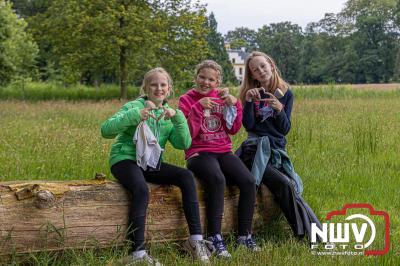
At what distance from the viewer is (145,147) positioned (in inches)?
160

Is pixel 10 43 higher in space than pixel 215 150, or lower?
higher

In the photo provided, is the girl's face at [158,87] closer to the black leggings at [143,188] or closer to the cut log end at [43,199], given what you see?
the black leggings at [143,188]

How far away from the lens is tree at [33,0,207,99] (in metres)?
23.9

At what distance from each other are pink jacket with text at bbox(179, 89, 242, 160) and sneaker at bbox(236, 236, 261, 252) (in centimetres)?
76

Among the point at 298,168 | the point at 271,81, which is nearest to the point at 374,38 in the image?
the point at 298,168

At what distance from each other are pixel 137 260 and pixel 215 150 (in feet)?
4.05

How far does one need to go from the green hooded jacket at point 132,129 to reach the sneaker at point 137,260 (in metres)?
0.78

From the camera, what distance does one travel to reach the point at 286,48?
87625 mm

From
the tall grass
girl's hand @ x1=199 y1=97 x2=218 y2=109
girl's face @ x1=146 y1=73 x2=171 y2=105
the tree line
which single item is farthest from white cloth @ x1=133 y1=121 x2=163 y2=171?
the tall grass

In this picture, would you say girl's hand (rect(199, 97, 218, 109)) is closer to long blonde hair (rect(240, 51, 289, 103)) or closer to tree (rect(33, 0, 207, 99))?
long blonde hair (rect(240, 51, 289, 103))

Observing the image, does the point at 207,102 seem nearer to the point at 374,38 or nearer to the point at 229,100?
the point at 229,100

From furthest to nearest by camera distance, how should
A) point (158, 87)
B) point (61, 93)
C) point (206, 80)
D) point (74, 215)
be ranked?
point (61, 93), point (206, 80), point (158, 87), point (74, 215)

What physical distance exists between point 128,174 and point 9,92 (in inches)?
1054

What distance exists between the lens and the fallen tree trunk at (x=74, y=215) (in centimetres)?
362
